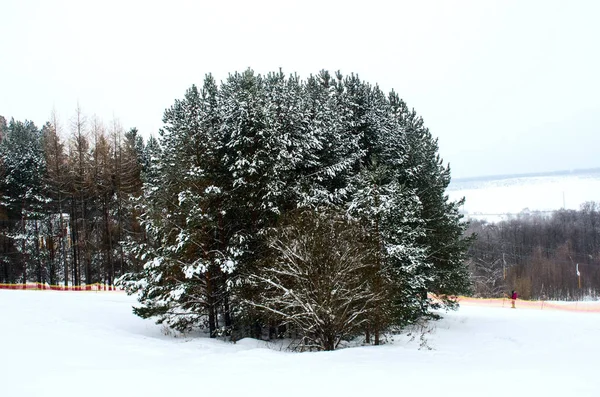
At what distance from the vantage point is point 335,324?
13.0 meters

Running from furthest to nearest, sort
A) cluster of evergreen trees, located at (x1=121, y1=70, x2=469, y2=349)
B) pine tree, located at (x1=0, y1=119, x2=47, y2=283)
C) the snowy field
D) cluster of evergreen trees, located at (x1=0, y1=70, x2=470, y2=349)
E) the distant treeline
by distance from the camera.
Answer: the distant treeline
pine tree, located at (x1=0, y1=119, x2=47, y2=283)
cluster of evergreen trees, located at (x1=0, y1=70, x2=470, y2=349)
cluster of evergreen trees, located at (x1=121, y1=70, x2=469, y2=349)
the snowy field

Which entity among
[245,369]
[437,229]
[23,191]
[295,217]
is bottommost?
[245,369]

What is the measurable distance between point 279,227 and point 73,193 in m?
20.2

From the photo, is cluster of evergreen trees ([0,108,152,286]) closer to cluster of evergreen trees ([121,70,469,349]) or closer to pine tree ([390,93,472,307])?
cluster of evergreen trees ([121,70,469,349])

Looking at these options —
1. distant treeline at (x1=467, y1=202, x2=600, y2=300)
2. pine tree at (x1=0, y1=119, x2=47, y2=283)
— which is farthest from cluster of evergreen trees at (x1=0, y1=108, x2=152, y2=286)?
distant treeline at (x1=467, y1=202, x2=600, y2=300)

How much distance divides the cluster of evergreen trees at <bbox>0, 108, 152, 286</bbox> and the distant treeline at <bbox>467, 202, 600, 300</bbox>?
43111mm

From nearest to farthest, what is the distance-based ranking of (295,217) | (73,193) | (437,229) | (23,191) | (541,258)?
(295,217)
(437,229)
(73,193)
(23,191)
(541,258)

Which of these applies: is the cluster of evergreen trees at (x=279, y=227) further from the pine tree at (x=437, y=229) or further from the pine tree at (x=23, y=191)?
the pine tree at (x=23, y=191)

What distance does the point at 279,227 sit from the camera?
47.7 ft

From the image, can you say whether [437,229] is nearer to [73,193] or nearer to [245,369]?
[245,369]

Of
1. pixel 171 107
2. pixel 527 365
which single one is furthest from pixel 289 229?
pixel 171 107

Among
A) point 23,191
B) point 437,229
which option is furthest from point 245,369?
point 23,191

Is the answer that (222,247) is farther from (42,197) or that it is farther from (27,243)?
(27,243)

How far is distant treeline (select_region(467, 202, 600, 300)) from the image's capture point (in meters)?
64.1
